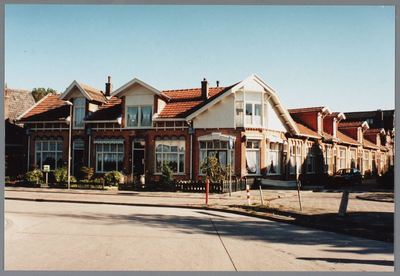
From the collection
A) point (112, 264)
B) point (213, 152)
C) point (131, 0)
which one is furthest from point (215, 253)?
point (213, 152)

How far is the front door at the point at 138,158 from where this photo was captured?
1026 inches

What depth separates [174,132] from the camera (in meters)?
25.5

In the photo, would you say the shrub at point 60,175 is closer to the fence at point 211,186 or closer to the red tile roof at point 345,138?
the fence at point 211,186

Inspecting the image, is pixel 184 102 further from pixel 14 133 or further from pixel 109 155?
pixel 14 133

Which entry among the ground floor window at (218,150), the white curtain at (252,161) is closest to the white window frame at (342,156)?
the white curtain at (252,161)

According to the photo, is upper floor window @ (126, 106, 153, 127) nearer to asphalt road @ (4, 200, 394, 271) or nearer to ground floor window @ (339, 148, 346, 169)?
asphalt road @ (4, 200, 394, 271)

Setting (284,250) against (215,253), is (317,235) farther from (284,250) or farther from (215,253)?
(215,253)

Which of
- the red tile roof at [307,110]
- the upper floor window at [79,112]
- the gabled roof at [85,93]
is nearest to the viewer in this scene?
the gabled roof at [85,93]

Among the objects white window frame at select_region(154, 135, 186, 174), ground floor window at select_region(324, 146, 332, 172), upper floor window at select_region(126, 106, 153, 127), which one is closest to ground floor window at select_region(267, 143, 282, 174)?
white window frame at select_region(154, 135, 186, 174)

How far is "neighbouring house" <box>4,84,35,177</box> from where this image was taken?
2825 centimetres

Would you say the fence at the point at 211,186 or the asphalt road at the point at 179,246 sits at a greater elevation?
the fence at the point at 211,186

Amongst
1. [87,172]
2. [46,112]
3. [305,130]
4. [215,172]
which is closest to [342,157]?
[305,130]

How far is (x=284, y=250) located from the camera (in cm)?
757

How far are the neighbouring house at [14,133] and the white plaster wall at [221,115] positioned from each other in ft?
47.3
